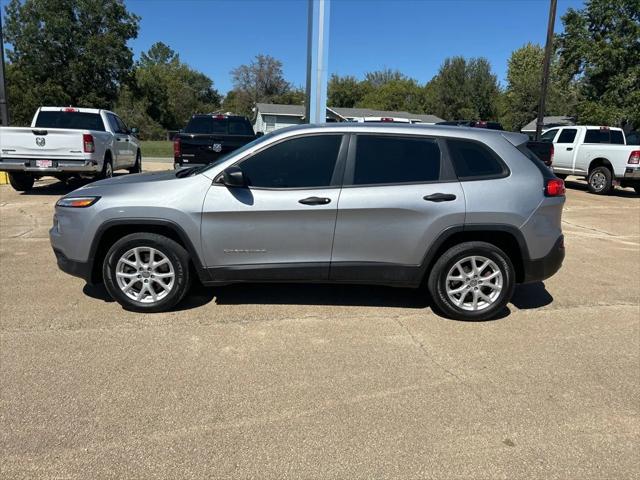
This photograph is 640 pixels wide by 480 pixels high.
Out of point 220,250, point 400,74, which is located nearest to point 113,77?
point 400,74

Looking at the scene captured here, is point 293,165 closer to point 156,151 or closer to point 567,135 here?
point 567,135

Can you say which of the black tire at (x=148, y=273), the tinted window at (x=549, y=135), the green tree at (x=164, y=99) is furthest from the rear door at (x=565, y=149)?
the green tree at (x=164, y=99)

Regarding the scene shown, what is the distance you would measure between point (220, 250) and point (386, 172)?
1611 mm

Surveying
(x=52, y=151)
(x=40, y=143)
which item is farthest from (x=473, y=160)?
(x=40, y=143)

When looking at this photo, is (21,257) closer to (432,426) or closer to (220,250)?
(220,250)

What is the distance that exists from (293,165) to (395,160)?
0.91 m

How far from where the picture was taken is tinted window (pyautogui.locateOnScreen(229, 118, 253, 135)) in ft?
40.1

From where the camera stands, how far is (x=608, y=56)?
2644cm

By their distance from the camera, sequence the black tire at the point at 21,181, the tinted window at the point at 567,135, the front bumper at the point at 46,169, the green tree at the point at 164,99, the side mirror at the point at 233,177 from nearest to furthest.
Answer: the side mirror at the point at 233,177 < the front bumper at the point at 46,169 < the black tire at the point at 21,181 < the tinted window at the point at 567,135 < the green tree at the point at 164,99

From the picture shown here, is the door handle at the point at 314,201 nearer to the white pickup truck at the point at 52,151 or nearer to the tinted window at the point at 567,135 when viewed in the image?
the white pickup truck at the point at 52,151

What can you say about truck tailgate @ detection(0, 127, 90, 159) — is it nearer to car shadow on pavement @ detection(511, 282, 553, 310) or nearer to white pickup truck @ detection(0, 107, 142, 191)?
white pickup truck @ detection(0, 107, 142, 191)

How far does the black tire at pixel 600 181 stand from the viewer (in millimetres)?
14961

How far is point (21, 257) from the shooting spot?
21.3ft

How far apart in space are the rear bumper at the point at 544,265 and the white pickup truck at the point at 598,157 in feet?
38.5
